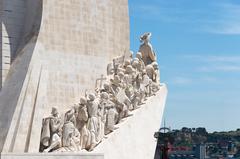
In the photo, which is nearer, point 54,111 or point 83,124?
point 54,111

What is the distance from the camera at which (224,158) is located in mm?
62969

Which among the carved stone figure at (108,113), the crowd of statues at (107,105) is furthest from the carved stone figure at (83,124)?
the carved stone figure at (108,113)

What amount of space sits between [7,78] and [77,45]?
2318mm

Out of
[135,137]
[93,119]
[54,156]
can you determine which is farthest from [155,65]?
[54,156]

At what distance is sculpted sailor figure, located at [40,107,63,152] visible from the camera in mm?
14172

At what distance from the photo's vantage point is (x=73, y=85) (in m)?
15.7

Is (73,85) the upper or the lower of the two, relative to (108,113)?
upper

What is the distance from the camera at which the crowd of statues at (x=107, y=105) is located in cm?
1432

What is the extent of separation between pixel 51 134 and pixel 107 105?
2.11 m

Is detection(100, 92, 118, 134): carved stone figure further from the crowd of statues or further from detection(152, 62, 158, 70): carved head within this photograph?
detection(152, 62, 158, 70): carved head

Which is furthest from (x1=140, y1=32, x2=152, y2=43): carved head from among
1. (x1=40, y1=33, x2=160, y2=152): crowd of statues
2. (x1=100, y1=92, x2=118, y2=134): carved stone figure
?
(x1=100, y1=92, x2=118, y2=134): carved stone figure

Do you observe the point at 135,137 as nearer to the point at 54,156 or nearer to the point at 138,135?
the point at 138,135

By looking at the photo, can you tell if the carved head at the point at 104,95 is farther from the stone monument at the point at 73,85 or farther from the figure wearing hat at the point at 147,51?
the figure wearing hat at the point at 147,51

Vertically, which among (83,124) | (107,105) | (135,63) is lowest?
(83,124)
